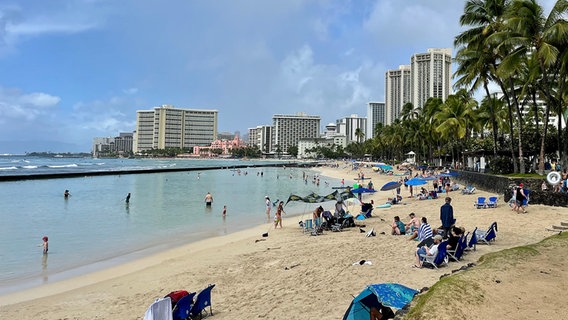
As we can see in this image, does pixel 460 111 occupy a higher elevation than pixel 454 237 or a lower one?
higher

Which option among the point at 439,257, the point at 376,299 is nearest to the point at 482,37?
the point at 439,257

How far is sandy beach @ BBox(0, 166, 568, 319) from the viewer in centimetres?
736

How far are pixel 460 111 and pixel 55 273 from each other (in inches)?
1734

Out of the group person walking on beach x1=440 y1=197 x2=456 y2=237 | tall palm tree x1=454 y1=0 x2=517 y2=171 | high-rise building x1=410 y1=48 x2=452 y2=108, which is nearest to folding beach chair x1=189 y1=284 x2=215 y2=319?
person walking on beach x1=440 y1=197 x2=456 y2=237

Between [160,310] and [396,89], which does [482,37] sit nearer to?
[160,310]

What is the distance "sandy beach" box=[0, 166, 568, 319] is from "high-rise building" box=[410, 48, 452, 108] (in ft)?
383

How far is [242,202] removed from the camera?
32.8m

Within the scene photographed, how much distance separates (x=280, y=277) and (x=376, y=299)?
4776 millimetres

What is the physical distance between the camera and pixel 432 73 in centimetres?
12631

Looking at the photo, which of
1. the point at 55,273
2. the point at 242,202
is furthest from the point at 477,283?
the point at 242,202

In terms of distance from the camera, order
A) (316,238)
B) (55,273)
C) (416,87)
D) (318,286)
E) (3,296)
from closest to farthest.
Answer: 1. (318,286)
2. (3,296)
3. (55,273)
4. (316,238)
5. (416,87)

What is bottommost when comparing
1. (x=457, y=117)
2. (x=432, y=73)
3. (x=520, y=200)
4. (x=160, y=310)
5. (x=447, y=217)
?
(x=160, y=310)

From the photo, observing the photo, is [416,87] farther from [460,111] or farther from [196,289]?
[196,289]

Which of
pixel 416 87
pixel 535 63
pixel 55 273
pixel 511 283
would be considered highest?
pixel 416 87
